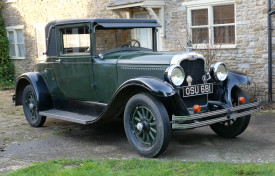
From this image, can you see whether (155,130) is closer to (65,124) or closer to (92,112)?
(92,112)

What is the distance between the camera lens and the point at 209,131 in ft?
21.2

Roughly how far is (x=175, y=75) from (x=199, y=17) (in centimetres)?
543

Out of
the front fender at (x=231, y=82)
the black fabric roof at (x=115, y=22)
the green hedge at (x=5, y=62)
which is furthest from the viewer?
the green hedge at (x=5, y=62)

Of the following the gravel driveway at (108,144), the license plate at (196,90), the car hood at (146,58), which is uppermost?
the car hood at (146,58)

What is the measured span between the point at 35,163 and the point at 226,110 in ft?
8.50

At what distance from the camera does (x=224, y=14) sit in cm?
959

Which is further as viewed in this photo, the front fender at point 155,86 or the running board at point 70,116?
the running board at point 70,116

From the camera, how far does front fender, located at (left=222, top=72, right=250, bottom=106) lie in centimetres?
559

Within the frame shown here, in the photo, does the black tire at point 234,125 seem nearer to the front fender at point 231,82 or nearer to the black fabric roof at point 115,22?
the front fender at point 231,82

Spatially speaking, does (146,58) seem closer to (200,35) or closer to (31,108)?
(31,108)

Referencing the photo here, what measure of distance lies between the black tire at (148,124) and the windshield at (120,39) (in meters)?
1.33

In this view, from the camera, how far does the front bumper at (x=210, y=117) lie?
471 cm

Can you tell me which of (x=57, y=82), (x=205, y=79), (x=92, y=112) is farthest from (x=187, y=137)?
(x=57, y=82)

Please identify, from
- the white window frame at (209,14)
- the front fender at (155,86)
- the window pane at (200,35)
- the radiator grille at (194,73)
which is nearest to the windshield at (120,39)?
the radiator grille at (194,73)
